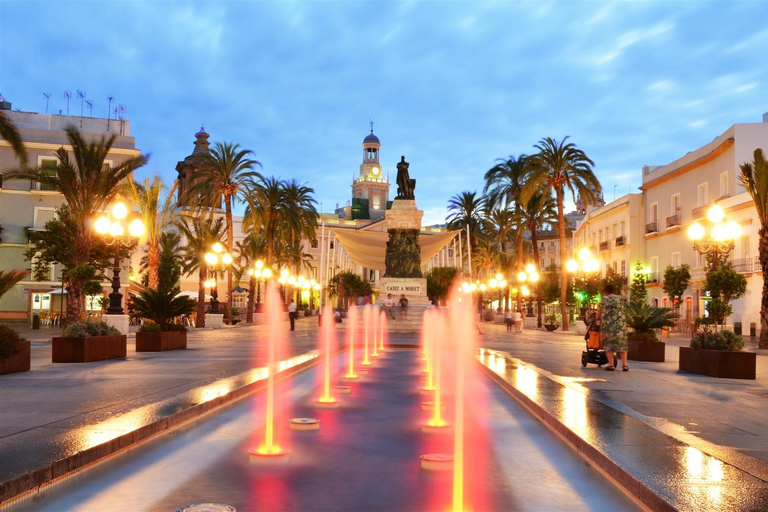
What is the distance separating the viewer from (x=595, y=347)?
1488 cm

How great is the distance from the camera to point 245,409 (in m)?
9.12

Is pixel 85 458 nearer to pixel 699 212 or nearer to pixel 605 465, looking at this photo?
pixel 605 465

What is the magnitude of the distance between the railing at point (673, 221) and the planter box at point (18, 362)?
A: 138 ft

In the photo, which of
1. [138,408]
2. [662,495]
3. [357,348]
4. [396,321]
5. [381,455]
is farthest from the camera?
[396,321]

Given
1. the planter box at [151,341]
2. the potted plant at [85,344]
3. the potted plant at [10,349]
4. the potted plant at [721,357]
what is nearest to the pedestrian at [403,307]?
the planter box at [151,341]

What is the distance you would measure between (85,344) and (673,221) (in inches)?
1606

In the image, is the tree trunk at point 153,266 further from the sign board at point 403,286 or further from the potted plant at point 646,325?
the potted plant at point 646,325

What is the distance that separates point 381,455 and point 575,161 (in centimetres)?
3552

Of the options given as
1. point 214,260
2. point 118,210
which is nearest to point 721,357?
point 118,210

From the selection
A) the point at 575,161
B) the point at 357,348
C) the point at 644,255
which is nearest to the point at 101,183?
the point at 357,348

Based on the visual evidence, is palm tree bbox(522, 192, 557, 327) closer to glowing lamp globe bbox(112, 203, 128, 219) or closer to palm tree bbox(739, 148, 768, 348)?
palm tree bbox(739, 148, 768, 348)

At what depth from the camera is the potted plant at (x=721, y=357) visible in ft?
Result: 44.4

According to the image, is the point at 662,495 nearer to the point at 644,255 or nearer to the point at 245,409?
the point at 245,409

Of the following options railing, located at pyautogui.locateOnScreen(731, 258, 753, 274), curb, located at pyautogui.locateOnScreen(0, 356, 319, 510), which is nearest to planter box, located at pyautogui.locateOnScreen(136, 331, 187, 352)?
curb, located at pyautogui.locateOnScreen(0, 356, 319, 510)
